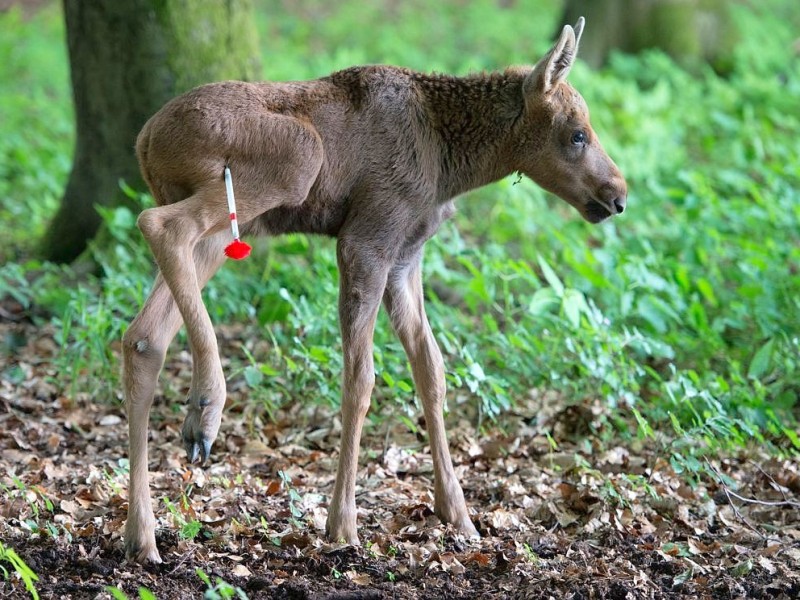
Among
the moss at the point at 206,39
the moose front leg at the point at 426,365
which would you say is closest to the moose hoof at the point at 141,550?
the moose front leg at the point at 426,365

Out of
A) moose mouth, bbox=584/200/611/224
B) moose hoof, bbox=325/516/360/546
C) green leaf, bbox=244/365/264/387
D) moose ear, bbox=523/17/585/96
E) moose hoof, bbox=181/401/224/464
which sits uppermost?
moose ear, bbox=523/17/585/96

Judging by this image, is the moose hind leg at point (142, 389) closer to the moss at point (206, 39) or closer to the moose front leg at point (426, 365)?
the moose front leg at point (426, 365)

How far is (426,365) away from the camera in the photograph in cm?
588

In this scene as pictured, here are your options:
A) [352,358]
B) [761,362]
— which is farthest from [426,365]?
[761,362]

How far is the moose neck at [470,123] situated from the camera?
5.65m

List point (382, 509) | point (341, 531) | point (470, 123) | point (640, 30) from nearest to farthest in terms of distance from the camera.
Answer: point (341, 531), point (470, 123), point (382, 509), point (640, 30)

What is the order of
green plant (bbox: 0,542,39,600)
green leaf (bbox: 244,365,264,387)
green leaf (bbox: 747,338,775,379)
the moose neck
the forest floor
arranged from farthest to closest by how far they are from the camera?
green leaf (bbox: 747,338,775,379)
green leaf (bbox: 244,365,264,387)
the moose neck
the forest floor
green plant (bbox: 0,542,39,600)

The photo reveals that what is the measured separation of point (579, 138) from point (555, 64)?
44 centimetres

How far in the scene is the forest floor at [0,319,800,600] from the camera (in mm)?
4863

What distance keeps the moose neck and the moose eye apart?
32 cm

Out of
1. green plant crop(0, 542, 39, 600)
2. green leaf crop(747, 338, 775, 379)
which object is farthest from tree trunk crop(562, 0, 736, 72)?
green plant crop(0, 542, 39, 600)

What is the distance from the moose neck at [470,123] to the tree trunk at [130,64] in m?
3.11

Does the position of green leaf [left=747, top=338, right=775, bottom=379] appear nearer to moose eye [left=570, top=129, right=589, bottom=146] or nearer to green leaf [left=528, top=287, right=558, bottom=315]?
green leaf [left=528, top=287, right=558, bottom=315]

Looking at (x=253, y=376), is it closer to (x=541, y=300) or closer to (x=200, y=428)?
(x=200, y=428)
